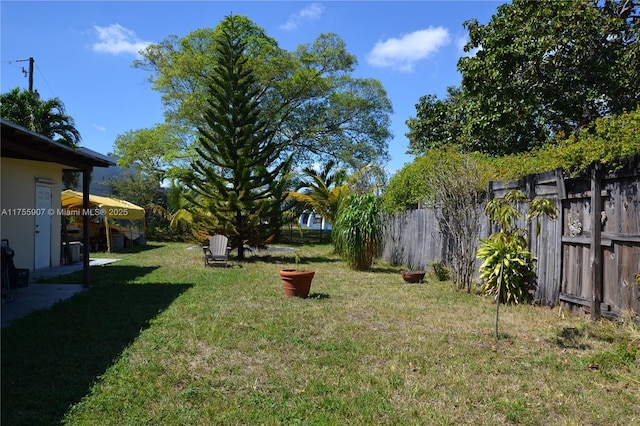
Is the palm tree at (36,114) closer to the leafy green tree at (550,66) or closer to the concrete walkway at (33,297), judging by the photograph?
the concrete walkway at (33,297)

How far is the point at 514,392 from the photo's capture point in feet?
12.1

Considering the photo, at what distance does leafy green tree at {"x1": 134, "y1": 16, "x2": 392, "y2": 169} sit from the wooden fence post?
55.9 feet

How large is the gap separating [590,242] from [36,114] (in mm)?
18407

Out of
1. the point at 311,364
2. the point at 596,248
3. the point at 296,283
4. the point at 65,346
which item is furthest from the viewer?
the point at 296,283

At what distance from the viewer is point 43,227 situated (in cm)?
1082

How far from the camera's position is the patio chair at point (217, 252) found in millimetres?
12023

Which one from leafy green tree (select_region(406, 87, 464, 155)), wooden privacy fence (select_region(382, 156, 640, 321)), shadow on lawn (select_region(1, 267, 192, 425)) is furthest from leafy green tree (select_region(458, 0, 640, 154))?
shadow on lawn (select_region(1, 267, 192, 425))

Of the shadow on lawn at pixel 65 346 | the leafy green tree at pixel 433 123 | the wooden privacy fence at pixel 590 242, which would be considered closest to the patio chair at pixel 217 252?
the shadow on lawn at pixel 65 346

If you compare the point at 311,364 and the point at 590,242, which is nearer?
the point at 311,364

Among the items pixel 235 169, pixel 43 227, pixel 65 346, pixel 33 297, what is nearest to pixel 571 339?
pixel 65 346

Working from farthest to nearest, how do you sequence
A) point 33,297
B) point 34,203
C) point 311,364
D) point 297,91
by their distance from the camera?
point 297,91
point 34,203
point 33,297
point 311,364

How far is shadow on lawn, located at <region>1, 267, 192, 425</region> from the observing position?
3.43m

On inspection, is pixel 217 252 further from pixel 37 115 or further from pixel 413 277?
pixel 37 115

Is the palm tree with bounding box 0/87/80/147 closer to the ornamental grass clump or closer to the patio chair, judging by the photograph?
the patio chair
